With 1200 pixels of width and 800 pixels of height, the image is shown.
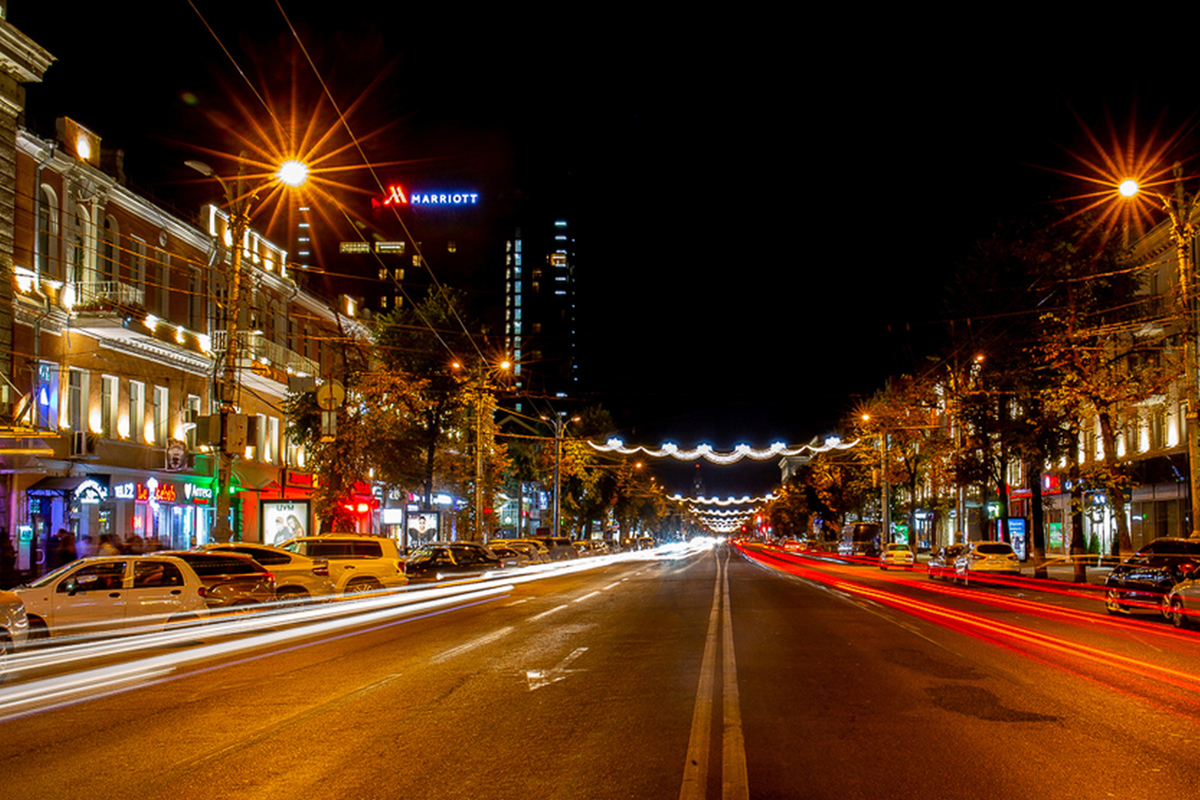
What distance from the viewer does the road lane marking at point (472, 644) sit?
45.2 feet

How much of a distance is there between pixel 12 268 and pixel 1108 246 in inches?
1356

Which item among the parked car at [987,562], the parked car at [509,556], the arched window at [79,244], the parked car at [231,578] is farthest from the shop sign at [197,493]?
the parked car at [987,562]

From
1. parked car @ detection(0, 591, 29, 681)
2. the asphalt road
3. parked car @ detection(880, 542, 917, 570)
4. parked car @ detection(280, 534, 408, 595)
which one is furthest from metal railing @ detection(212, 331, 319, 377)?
parked car @ detection(880, 542, 917, 570)

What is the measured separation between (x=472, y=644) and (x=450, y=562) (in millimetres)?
21112

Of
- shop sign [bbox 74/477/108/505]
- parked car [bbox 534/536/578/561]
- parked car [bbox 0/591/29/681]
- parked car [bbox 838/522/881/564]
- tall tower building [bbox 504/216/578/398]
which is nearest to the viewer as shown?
parked car [bbox 0/591/29/681]

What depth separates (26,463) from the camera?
27.8m

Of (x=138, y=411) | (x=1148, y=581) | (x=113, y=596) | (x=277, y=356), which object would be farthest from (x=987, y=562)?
(x=113, y=596)

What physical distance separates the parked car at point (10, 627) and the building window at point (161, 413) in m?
25.6

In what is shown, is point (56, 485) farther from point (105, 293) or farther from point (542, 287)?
point (542, 287)

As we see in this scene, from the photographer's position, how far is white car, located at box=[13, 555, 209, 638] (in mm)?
15891

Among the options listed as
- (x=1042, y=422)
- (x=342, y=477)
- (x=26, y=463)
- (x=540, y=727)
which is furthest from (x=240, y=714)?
(x=1042, y=422)

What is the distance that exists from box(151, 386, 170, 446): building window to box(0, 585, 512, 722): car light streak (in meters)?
18.1

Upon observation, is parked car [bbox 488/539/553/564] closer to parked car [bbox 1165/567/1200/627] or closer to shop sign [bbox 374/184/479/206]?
parked car [bbox 1165/567/1200/627]

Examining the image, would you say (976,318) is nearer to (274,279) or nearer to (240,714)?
(274,279)
